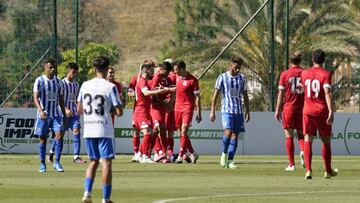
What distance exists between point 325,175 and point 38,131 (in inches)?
216

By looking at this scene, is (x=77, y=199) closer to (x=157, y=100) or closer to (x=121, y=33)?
(x=157, y=100)

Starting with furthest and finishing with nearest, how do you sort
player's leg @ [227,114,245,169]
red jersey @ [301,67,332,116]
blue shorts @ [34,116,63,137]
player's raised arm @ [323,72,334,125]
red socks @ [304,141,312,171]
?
1. player's leg @ [227,114,245,169]
2. blue shorts @ [34,116,63,137]
3. red socks @ [304,141,312,171]
4. red jersey @ [301,67,332,116]
5. player's raised arm @ [323,72,334,125]

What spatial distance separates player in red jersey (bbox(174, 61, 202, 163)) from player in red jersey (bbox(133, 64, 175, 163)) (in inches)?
14.3

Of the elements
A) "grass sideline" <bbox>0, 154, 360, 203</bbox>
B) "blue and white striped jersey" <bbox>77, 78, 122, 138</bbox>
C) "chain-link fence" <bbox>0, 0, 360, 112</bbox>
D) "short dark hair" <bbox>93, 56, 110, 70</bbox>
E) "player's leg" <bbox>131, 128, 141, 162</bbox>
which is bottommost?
"grass sideline" <bbox>0, 154, 360, 203</bbox>

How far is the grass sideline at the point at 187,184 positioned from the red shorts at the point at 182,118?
117 cm

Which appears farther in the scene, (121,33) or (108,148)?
(121,33)

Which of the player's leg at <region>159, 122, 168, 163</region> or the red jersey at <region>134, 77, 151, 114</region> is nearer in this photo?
the red jersey at <region>134, 77, 151, 114</region>

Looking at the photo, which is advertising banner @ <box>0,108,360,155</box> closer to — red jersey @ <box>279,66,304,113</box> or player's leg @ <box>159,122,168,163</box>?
player's leg @ <box>159,122,168,163</box>

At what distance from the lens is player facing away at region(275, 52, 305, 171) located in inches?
906

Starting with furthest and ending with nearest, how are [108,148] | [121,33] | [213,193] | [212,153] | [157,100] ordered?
[121,33] < [212,153] < [157,100] < [213,193] < [108,148]

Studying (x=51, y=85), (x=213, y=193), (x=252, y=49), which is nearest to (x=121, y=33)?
(x=252, y=49)

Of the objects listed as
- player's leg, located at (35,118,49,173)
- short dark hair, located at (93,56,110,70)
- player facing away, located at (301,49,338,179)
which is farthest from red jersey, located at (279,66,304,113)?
short dark hair, located at (93,56,110,70)

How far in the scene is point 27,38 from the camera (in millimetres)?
33938

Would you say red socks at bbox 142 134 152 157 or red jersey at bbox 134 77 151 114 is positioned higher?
red jersey at bbox 134 77 151 114
